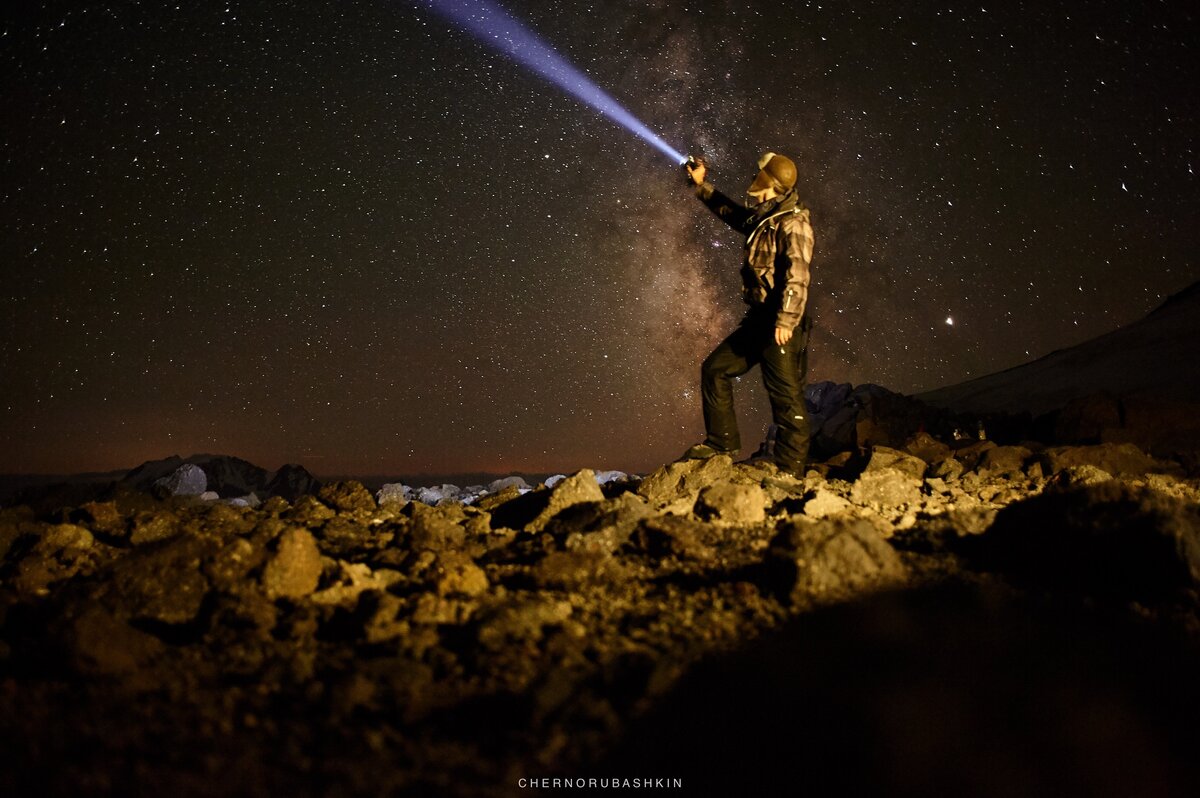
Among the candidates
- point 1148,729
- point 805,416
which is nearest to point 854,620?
point 1148,729

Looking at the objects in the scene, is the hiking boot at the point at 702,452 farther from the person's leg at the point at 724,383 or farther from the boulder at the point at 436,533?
the boulder at the point at 436,533

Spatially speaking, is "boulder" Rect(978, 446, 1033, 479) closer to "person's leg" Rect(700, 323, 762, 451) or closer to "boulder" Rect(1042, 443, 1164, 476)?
"boulder" Rect(1042, 443, 1164, 476)

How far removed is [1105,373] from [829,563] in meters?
17.0

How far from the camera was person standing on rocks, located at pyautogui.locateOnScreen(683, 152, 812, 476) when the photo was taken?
15.1ft

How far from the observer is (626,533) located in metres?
2.65

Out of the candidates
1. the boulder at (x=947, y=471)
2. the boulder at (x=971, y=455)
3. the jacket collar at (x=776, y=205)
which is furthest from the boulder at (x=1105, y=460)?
the jacket collar at (x=776, y=205)

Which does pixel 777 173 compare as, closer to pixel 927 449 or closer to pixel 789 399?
pixel 789 399

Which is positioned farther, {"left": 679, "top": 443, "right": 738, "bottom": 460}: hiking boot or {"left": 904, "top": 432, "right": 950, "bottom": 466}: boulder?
{"left": 904, "top": 432, "right": 950, "bottom": 466}: boulder

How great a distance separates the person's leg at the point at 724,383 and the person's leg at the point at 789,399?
29 centimetres

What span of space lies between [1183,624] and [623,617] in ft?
4.77

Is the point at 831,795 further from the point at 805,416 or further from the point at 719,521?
the point at 805,416

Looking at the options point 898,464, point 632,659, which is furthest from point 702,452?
point 632,659

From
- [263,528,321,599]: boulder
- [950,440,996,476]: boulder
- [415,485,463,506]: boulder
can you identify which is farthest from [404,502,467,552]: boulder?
[950,440,996,476]: boulder

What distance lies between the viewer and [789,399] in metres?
4.71
